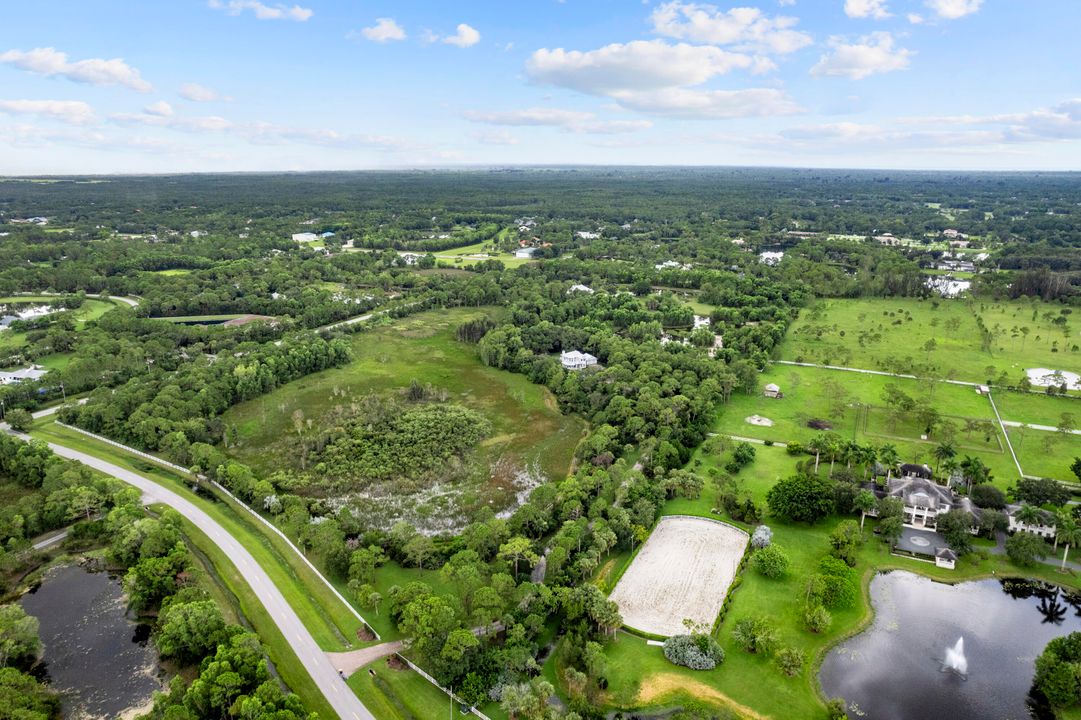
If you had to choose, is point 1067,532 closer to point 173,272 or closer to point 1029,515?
point 1029,515

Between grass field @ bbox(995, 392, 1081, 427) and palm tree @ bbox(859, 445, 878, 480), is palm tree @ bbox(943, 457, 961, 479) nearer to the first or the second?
palm tree @ bbox(859, 445, 878, 480)

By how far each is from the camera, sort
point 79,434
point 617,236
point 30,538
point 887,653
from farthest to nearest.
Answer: point 617,236 < point 79,434 < point 30,538 < point 887,653

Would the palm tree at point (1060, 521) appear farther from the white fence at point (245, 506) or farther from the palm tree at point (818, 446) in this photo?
the white fence at point (245, 506)

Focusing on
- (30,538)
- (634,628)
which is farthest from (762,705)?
(30,538)

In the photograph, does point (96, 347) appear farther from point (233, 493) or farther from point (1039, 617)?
point (1039, 617)

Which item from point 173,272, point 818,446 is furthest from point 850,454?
point 173,272

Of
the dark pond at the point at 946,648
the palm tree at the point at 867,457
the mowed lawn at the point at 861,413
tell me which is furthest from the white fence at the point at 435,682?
the mowed lawn at the point at 861,413

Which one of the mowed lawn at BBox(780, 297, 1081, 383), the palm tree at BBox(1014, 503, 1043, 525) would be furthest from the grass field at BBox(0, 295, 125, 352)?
the palm tree at BBox(1014, 503, 1043, 525)
